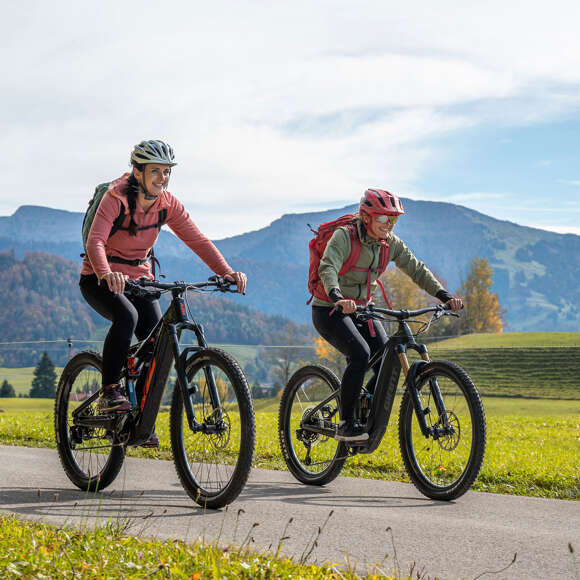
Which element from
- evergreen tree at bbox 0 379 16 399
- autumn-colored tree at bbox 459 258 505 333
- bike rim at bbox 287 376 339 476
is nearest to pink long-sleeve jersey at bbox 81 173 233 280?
bike rim at bbox 287 376 339 476

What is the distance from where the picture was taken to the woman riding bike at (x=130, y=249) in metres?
5.81

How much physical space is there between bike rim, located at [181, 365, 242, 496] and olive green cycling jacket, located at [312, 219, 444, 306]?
135 cm

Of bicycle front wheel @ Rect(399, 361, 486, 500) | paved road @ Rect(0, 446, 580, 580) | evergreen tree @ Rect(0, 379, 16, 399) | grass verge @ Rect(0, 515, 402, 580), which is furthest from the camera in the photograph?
evergreen tree @ Rect(0, 379, 16, 399)

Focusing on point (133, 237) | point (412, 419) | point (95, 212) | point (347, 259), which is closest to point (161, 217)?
point (133, 237)

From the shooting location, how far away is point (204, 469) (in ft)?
17.8

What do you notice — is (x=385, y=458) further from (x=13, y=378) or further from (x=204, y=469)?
(x=13, y=378)

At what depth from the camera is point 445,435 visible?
5.72 meters

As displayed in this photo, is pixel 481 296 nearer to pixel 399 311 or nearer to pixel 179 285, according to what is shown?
pixel 399 311

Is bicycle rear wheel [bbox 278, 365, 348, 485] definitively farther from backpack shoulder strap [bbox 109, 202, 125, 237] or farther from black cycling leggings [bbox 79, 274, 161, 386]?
backpack shoulder strap [bbox 109, 202, 125, 237]

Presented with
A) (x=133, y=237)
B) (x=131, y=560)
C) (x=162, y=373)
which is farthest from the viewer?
(x=133, y=237)

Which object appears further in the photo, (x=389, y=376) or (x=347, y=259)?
(x=347, y=259)

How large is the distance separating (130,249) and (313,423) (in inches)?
83.8

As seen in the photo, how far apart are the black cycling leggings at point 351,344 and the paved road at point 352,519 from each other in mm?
756

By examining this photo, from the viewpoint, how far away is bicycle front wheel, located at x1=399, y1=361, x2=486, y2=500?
5.55 meters
